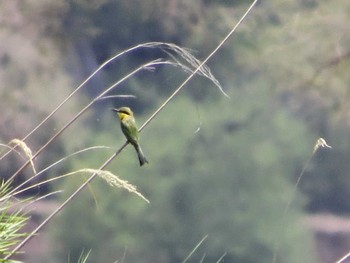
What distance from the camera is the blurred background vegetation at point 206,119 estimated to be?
16.7 ft

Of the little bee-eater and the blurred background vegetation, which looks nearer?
the little bee-eater

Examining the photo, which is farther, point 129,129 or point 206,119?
point 206,119

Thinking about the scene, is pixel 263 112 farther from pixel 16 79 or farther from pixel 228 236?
pixel 16 79

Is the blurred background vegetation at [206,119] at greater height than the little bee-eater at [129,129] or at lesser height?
lesser

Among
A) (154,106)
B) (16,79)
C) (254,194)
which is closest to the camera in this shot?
(154,106)

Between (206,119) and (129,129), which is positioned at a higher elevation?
(129,129)

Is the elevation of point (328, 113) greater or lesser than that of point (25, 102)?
lesser

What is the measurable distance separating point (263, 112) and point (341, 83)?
499 mm

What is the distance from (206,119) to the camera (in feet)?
17.8

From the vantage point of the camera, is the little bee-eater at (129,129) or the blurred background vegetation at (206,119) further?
the blurred background vegetation at (206,119)

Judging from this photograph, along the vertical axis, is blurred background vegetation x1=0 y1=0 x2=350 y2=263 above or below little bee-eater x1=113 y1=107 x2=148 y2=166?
below

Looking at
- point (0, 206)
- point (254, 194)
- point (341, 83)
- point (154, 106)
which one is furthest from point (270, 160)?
point (0, 206)

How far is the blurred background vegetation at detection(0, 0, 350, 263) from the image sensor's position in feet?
16.7

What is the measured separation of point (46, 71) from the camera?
5172mm
